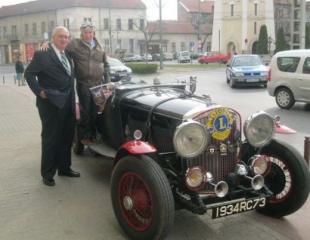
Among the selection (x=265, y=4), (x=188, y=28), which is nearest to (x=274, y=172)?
(x=265, y=4)

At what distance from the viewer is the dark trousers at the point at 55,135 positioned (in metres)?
6.16

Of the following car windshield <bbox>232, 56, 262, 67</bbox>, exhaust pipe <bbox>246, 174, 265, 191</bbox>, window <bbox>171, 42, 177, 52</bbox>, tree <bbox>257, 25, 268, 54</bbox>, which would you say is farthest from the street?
window <bbox>171, 42, 177, 52</bbox>

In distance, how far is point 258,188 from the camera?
467cm

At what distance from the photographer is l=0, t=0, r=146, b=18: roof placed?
3254 inches

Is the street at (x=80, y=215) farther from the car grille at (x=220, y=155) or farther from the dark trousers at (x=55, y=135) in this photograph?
the car grille at (x=220, y=155)

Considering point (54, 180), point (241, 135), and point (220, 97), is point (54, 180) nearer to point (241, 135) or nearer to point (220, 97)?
point (241, 135)

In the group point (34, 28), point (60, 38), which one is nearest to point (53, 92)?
point (60, 38)

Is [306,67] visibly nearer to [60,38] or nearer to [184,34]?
[60,38]

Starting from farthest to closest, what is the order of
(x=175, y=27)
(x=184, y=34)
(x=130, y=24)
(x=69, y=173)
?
(x=184, y=34) < (x=175, y=27) < (x=130, y=24) < (x=69, y=173)

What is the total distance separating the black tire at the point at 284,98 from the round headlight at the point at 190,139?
32.9ft

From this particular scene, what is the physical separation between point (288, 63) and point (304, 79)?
80cm

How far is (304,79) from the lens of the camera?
13.3 m

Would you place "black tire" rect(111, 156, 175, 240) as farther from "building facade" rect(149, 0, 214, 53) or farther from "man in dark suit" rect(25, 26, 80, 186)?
"building facade" rect(149, 0, 214, 53)

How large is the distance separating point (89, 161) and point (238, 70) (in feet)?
50.2
